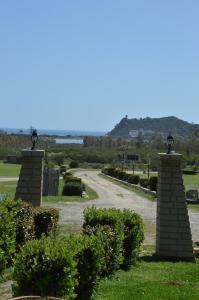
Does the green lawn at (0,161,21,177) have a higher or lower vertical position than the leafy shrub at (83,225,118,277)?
lower

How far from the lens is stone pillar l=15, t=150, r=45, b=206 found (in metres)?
15.0

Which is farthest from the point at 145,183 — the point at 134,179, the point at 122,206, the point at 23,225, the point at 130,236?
the point at 23,225

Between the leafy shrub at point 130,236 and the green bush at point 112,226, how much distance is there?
14.1 inches

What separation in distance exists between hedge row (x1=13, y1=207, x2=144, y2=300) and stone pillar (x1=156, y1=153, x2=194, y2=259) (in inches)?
132

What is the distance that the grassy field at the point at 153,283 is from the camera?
9.69 meters

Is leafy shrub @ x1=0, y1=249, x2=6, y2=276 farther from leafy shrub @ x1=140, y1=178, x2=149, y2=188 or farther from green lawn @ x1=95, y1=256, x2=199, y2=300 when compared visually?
leafy shrub @ x1=140, y1=178, x2=149, y2=188

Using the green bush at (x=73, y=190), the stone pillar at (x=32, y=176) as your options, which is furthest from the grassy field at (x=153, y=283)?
the green bush at (x=73, y=190)

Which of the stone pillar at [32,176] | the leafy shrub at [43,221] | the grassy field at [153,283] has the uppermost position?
→ the stone pillar at [32,176]

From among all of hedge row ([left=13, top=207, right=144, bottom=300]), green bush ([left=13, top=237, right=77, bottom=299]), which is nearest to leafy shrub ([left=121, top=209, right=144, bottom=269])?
hedge row ([left=13, top=207, right=144, bottom=300])

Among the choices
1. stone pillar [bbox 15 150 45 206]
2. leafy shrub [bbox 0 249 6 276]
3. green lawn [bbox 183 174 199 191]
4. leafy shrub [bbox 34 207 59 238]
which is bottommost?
green lawn [bbox 183 174 199 191]

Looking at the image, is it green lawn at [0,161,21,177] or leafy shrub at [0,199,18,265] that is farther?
green lawn at [0,161,21,177]

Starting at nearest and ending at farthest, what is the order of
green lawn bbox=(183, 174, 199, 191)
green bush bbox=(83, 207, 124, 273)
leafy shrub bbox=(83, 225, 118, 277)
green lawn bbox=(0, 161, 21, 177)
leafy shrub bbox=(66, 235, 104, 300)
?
1. leafy shrub bbox=(66, 235, 104, 300)
2. leafy shrub bbox=(83, 225, 118, 277)
3. green bush bbox=(83, 207, 124, 273)
4. green lawn bbox=(183, 174, 199, 191)
5. green lawn bbox=(0, 161, 21, 177)

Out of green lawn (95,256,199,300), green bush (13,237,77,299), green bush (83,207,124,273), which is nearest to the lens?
green bush (13,237,77,299)

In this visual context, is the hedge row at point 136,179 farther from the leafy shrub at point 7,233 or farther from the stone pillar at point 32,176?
the leafy shrub at point 7,233
